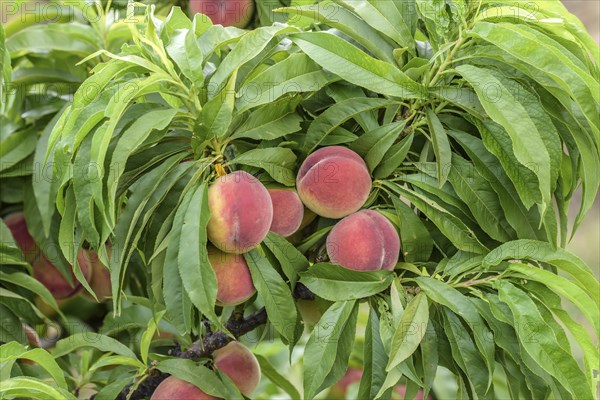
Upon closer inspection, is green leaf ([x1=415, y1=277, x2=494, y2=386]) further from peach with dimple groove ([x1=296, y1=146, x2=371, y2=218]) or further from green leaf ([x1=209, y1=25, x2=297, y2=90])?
green leaf ([x1=209, y1=25, x2=297, y2=90])

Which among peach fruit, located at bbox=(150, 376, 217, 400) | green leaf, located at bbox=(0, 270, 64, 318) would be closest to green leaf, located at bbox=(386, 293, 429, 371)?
peach fruit, located at bbox=(150, 376, 217, 400)

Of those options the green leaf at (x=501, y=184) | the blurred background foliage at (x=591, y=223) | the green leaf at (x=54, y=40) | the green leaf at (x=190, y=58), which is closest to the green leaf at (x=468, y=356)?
the green leaf at (x=501, y=184)

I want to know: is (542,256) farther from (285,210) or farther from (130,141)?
(130,141)

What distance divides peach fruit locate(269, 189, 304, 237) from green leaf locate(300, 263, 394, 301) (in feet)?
0.16

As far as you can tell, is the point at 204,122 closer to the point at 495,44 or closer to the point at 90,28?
the point at 495,44

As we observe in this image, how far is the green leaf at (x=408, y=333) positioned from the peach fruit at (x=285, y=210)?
0.44 feet

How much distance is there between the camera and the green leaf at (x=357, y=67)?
0.69 m

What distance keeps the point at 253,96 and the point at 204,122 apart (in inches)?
1.9

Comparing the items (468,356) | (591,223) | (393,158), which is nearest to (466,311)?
(468,356)

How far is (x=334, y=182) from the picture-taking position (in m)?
0.72

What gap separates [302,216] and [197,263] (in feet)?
0.47

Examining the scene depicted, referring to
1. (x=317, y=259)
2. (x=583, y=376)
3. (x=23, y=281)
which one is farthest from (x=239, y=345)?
(x=583, y=376)

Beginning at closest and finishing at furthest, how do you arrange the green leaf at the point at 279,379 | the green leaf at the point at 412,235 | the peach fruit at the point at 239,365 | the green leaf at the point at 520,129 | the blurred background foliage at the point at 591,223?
the green leaf at the point at 520,129, the green leaf at the point at 412,235, the peach fruit at the point at 239,365, the green leaf at the point at 279,379, the blurred background foliage at the point at 591,223

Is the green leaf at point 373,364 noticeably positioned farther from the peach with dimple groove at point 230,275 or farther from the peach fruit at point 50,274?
the peach fruit at point 50,274
